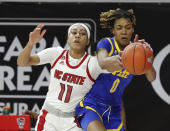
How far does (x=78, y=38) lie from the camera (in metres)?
4.52

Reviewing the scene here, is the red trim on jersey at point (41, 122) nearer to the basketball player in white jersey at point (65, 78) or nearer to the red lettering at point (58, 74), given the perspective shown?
the basketball player in white jersey at point (65, 78)

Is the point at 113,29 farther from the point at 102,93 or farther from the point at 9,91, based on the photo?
the point at 9,91

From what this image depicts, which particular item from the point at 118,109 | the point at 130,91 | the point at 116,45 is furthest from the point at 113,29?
the point at 130,91

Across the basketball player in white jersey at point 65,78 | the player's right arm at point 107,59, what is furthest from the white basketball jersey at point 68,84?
the player's right arm at point 107,59

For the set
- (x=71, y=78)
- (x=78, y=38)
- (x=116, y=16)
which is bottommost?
(x=71, y=78)

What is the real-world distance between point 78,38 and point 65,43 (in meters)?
1.87

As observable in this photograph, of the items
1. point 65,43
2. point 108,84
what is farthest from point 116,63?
point 65,43

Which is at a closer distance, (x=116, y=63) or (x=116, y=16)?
(x=116, y=63)

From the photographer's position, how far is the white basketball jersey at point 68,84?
4.40 meters

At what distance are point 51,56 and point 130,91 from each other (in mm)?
2188

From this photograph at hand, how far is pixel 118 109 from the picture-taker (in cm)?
468

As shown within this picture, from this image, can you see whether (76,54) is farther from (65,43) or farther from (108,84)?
(65,43)

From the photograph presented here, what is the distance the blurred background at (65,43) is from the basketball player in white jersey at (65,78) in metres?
1.83

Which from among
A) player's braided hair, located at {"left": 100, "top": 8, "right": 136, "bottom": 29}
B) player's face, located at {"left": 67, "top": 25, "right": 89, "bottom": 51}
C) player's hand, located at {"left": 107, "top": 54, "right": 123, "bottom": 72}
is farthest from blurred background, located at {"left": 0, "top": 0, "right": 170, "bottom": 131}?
player's hand, located at {"left": 107, "top": 54, "right": 123, "bottom": 72}
